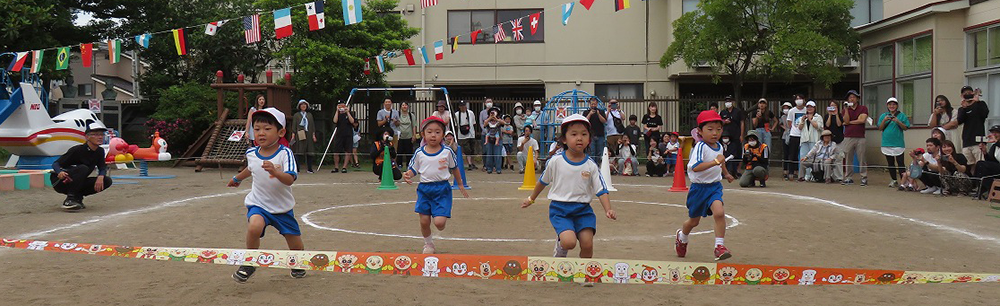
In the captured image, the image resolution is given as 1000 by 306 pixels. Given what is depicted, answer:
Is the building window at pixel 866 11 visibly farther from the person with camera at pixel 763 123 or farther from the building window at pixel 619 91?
the person with camera at pixel 763 123

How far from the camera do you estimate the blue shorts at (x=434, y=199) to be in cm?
931

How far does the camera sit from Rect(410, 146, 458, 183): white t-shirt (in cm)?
951

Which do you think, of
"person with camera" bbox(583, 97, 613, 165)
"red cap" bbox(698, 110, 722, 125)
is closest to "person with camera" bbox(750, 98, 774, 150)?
"person with camera" bbox(583, 97, 613, 165)

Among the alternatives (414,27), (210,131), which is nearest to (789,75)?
(414,27)

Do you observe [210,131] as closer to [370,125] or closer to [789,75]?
[370,125]

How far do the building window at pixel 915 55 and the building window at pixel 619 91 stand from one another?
34.6 ft

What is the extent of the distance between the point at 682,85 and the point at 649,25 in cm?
255

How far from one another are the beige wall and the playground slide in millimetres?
13152

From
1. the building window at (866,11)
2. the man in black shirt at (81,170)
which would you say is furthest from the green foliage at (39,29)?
the building window at (866,11)

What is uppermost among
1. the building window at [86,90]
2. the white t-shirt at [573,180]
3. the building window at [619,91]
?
the building window at [86,90]

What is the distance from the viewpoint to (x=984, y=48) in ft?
64.7

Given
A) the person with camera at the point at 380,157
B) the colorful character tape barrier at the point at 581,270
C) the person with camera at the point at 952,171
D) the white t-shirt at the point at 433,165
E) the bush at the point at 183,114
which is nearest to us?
the colorful character tape barrier at the point at 581,270

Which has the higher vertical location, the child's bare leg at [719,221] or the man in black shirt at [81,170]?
the man in black shirt at [81,170]

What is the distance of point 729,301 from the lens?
6.75 m
